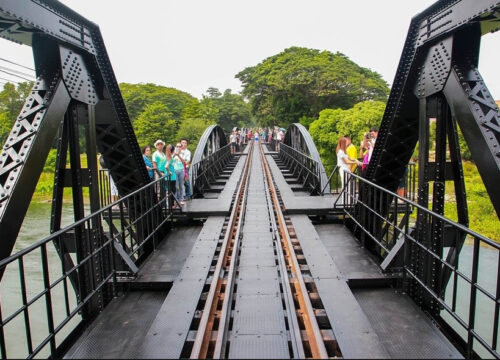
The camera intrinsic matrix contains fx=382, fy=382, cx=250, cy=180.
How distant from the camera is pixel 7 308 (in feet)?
57.1

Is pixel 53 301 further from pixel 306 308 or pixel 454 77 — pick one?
pixel 454 77

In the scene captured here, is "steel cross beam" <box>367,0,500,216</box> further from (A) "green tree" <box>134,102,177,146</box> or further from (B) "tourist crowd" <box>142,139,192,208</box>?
(A) "green tree" <box>134,102,177,146</box>

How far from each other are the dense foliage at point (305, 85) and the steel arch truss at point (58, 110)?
118 feet

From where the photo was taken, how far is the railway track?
3.24 metres

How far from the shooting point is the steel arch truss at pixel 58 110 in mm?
3166

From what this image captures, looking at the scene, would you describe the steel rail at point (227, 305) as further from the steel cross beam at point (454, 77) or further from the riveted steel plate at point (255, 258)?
the steel cross beam at point (454, 77)

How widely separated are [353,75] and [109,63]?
37.9m

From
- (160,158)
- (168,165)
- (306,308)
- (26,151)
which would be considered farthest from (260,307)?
(160,158)

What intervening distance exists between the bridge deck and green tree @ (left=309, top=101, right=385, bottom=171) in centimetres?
2625

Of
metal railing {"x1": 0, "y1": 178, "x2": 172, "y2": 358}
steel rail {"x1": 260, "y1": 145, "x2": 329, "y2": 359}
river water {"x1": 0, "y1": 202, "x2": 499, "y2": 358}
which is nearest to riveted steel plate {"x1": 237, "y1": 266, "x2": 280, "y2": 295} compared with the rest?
steel rail {"x1": 260, "y1": 145, "x2": 329, "y2": 359}

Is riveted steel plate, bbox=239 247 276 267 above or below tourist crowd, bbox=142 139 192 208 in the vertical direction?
below

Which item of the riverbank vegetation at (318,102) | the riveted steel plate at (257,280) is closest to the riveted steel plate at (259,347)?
the riveted steel plate at (257,280)

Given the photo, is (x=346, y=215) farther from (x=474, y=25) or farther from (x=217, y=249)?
(x=474, y=25)

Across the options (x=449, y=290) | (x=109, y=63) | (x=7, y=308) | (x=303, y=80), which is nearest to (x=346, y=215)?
(x=109, y=63)
